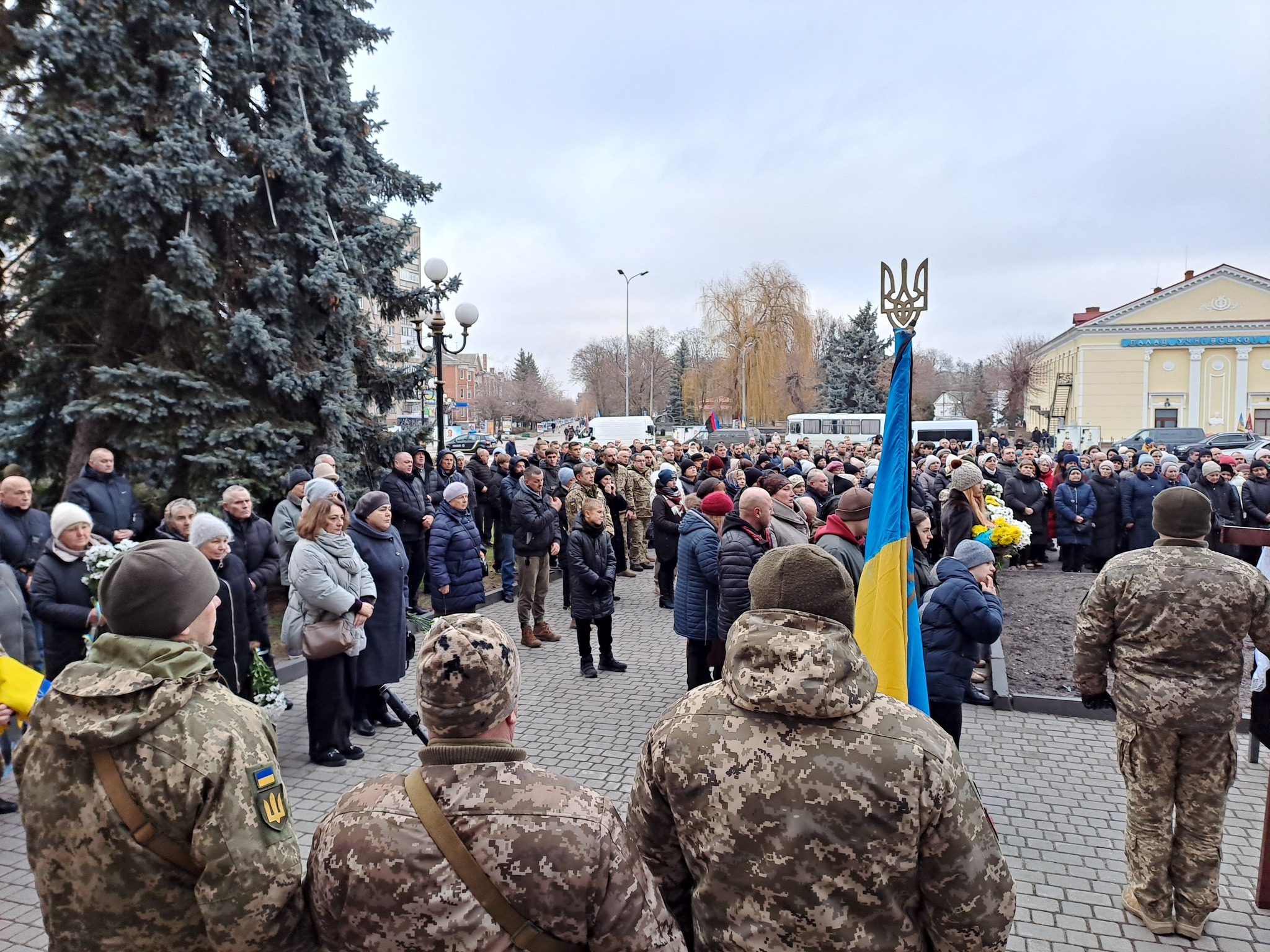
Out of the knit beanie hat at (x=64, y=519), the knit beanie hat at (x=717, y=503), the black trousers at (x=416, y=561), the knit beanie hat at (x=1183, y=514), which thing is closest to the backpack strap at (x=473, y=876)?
the knit beanie hat at (x=1183, y=514)

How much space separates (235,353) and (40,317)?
2.71 m

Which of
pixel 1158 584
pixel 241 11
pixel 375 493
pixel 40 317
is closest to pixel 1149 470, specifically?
pixel 1158 584

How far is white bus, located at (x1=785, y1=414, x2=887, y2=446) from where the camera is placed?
4762cm

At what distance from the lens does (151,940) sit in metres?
2.04

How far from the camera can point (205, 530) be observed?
5.22 m

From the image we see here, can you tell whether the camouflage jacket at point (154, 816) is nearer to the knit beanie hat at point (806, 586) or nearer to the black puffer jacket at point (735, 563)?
the knit beanie hat at point (806, 586)

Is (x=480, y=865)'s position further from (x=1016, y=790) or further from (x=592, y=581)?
(x=592, y=581)

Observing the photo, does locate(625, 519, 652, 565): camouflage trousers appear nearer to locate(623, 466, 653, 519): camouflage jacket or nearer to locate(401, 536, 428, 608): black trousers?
locate(623, 466, 653, 519): camouflage jacket

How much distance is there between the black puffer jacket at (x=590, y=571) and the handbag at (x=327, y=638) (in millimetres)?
2672

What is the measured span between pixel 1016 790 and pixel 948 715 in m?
1.11

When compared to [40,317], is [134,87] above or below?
above

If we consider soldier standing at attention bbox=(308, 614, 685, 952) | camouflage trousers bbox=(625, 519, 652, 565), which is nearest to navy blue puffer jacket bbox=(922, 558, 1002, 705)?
soldier standing at attention bbox=(308, 614, 685, 952)

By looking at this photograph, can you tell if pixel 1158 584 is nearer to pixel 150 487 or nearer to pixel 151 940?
pixel 151 940

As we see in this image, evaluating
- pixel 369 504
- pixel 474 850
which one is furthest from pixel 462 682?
pixel 369 504
